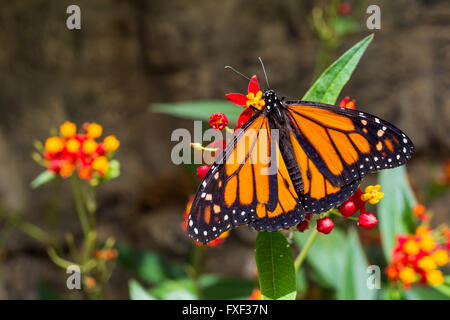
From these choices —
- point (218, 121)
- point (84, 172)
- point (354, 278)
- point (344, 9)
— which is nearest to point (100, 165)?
point (84, 172)

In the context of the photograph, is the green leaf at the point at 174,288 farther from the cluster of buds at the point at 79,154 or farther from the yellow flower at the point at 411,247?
the yellow flower at the point at 411,247

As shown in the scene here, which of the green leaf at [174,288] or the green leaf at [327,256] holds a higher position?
the green leaf at [327,256]

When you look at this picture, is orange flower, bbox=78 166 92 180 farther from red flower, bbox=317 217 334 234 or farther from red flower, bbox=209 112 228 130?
red flower, bbox=317 217 334 234

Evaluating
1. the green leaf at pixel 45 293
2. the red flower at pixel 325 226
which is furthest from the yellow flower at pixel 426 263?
the green leaf at pixel 45 293

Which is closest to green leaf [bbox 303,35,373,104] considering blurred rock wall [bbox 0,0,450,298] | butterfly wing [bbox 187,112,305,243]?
butterfly wing [bbox 187,112,305,243]

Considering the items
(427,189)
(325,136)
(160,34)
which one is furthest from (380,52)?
(325,136)

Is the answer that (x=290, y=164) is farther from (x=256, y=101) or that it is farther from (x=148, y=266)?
(x=148, y=266)

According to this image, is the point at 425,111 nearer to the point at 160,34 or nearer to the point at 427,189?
the point at 427,189
